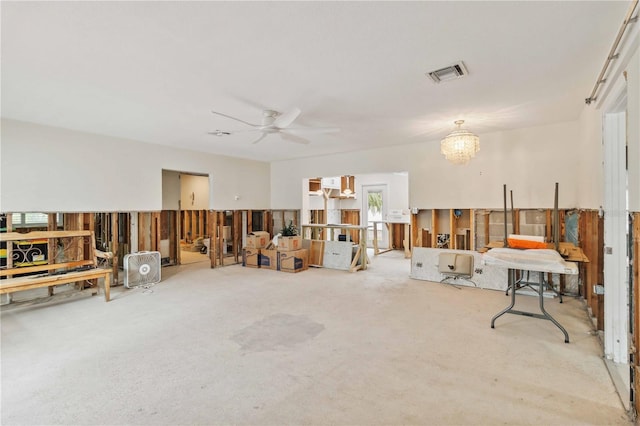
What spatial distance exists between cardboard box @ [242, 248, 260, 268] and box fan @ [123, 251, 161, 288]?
5.90ft

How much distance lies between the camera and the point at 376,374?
7.43 ft

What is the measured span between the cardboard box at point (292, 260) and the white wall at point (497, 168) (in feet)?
6.77

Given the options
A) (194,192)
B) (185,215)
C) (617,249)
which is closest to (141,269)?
(194,192)

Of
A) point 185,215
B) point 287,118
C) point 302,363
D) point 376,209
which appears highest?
point 287,118

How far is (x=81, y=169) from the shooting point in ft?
15.4

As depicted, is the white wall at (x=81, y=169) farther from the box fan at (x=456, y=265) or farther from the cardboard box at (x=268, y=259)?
the box fan at (x=456, y=265)

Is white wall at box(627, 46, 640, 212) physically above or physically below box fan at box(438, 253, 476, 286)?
above

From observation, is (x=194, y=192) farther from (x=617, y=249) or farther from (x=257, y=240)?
(x=617, y=249)

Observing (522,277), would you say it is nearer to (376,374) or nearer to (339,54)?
(376,374)

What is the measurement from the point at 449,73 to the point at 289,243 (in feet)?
13.7

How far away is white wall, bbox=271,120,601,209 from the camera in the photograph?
449 centimetres

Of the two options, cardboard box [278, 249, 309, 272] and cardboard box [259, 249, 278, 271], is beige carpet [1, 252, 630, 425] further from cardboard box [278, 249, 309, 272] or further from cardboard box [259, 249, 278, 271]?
cardboard box [259, 249, 278, 271]

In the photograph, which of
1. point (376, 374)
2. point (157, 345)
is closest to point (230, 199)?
point (157, 345)

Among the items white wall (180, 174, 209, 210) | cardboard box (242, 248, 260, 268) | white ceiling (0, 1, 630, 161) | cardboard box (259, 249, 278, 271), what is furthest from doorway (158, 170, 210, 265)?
white ceiling (0, 1, 630, 161)
